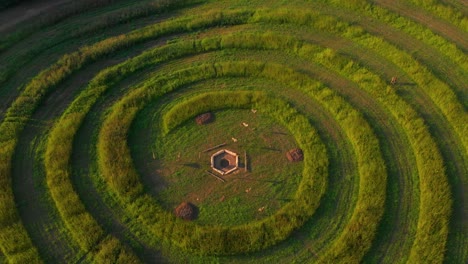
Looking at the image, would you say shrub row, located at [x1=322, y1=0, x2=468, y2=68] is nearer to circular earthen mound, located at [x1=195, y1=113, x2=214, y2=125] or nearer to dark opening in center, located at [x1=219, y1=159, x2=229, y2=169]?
circular earthen mound, located at [x1=195, y1=113, x2=214, y2=125]

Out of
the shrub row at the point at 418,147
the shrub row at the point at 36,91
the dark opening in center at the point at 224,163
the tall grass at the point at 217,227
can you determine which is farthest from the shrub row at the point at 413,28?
the dark opening in center at the point at 224,163

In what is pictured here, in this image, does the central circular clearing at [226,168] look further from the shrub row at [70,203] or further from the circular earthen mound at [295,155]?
the shrub row at [70,203]

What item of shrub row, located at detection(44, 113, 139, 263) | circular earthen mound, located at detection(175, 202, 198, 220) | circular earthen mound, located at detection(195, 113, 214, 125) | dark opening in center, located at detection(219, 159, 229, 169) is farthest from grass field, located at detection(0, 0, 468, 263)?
dark opening in center, located at detection(219, 159, 229, 169)

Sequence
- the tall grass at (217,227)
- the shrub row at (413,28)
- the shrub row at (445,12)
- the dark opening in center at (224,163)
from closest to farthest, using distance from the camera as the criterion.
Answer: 1. the tall grass at (217,227)
2. the dark opening in center at (224,163)
3. the shrub row at (413,28)
4. the shrub row at (445,12)

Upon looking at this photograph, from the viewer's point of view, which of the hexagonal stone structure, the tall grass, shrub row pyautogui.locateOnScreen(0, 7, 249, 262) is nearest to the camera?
shrub row pyautogui.locateOnScreen(0, 7, 249, 262)

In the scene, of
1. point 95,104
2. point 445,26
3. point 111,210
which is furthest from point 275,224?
point 445,26
